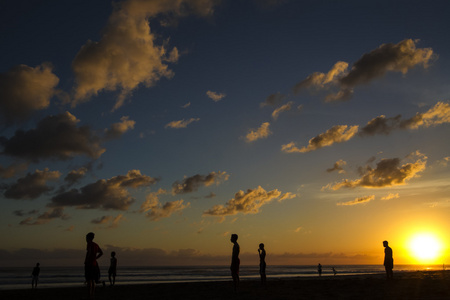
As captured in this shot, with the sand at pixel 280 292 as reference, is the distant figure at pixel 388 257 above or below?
above

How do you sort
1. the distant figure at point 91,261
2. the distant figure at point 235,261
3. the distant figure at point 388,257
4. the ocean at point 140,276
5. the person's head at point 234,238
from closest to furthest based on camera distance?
the distant figure at point 91,261, the person's head at point 234,238, the distant figure at point 235,261, the distant figure at point 388,257, the ocean at point 140,276

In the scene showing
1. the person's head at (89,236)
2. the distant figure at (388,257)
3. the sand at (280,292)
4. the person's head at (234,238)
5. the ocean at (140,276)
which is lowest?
the ocean at (140,276)

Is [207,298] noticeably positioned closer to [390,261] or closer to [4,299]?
[4,299]

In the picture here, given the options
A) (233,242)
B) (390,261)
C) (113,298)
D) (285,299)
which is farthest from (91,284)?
(390,261)

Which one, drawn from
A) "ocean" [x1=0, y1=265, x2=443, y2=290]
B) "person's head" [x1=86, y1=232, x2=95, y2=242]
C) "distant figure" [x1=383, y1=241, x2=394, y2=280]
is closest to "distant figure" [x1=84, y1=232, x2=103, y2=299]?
"person's head" [x1=86, y1=232, x2=95, y2=242]

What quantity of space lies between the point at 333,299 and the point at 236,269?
357 centimetres

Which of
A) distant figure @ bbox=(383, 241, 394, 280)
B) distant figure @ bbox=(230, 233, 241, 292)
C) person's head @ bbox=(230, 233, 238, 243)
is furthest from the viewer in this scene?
distant figure @ bbox=(383, 241, 394, 280)

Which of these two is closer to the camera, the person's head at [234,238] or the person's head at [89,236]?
the person's head at [89,236]

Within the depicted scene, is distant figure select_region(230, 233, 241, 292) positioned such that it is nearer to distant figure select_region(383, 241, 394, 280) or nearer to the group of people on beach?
the group of people on beach

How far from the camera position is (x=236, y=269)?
1348 cm

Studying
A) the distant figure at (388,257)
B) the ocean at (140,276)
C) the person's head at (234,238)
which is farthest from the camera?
the ocean at (140,276)

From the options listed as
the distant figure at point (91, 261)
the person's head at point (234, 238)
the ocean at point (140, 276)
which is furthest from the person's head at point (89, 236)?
the ocean at point (140, 276)

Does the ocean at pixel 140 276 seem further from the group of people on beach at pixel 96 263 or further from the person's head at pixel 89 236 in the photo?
the person's head at pixel 89 236

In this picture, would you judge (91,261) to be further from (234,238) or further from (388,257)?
(388,257)
